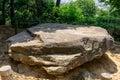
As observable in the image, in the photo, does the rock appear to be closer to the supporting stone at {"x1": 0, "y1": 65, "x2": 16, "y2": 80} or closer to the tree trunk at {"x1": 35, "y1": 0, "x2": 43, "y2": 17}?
the supporting stone at {"x1": 0, "y1": 65, "x2": 16, "y2": 80}

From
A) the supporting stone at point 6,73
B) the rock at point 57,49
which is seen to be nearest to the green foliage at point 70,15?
the rock at point 57,49

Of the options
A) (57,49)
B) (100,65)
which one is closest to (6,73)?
(57,49)

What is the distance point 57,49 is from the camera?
17.4 feet

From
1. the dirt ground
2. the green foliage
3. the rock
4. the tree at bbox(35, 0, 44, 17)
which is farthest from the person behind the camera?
the green foliage

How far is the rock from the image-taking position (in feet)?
16.7

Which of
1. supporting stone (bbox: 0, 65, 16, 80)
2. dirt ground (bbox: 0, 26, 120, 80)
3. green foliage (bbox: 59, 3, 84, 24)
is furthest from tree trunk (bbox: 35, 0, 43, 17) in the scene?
supporting stone (bbox: 0, 65, 16, 80)

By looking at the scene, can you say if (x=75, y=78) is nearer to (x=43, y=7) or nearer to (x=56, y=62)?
(x=56, y=62)

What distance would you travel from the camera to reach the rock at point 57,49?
5102 millimetres

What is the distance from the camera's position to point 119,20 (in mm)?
10508

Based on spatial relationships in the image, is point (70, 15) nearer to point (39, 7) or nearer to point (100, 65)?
point (39, 7)

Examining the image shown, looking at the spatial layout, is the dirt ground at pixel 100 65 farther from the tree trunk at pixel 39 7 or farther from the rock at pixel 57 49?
the tree trunk at pixel 39 7

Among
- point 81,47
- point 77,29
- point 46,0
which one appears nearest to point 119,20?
point 46,0

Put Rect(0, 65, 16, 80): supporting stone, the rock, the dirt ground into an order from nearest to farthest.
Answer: Rect(0, 65, 16, 80): supporting stone < the rock < the dirt ground

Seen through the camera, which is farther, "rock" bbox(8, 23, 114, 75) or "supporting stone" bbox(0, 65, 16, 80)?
"rock" bbox(8, 23, 114, 75)
